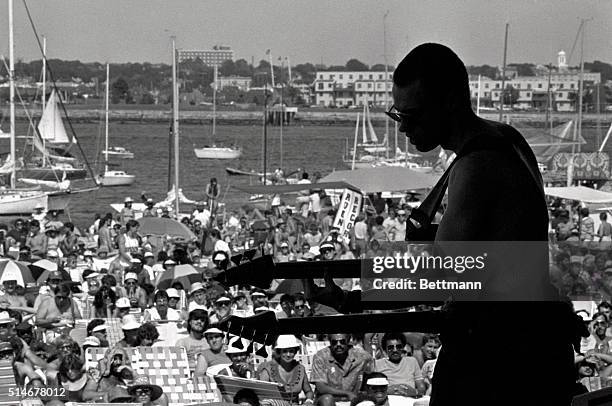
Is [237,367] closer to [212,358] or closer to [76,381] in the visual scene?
[212,358]

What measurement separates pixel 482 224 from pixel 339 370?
748 centimetres

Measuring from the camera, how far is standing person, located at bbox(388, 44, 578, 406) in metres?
1.67

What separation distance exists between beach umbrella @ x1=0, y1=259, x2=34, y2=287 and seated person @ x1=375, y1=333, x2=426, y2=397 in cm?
659

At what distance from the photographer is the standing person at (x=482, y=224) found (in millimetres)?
1666

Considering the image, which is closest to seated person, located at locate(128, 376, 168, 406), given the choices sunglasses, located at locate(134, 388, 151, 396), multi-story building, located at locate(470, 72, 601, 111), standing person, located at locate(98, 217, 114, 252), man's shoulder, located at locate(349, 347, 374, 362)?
sunglasses, located at locate(134, 388, 151, 396)

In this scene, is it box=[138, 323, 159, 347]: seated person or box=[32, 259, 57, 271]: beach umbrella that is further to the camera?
box=[32, 259, 57, 271]: beach umbrella

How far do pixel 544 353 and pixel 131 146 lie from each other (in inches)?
4799

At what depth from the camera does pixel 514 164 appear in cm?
172

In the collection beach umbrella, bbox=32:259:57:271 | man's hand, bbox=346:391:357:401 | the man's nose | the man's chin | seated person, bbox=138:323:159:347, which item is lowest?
beach umbrella, bbox=32:259:57:271

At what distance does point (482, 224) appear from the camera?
167 centimetres

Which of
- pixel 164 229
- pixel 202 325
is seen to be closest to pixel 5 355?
pixel 202 325

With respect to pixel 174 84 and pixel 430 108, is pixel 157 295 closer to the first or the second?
pixel 430 108

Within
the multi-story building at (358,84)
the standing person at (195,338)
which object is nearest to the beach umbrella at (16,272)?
the standing person at (195,338)

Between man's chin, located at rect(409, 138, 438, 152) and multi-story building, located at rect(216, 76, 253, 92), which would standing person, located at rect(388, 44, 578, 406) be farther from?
multi-story building, located at rect(216, 76, 253, 92)
